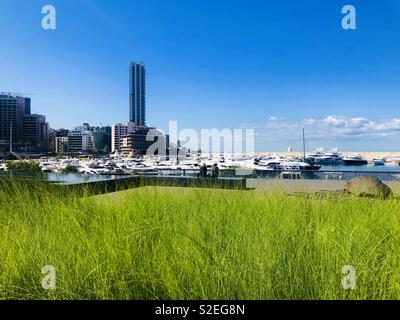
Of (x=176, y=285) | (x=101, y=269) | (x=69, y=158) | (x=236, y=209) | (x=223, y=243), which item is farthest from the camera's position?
(x=69, y=158)

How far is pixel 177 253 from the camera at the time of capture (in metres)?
2.21

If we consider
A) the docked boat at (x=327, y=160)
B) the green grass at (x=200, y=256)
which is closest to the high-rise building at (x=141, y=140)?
the green grass at (x=200, y=256)

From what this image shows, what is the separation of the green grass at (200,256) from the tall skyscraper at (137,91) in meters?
4.51

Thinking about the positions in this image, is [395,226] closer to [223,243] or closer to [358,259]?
[358,259]

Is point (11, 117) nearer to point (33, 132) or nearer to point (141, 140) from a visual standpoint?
point (33, 132)

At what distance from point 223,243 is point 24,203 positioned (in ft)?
8.99

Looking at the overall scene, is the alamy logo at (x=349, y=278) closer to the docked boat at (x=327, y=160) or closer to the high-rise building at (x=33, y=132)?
the high-rise building at (x=33, y=132)

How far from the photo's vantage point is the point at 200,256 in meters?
2.10

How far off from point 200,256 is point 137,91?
19.3 feet

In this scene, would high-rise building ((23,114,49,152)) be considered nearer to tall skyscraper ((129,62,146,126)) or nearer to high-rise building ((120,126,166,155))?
high-rise building ((120,126,166,155))

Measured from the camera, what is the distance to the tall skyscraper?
276 inches

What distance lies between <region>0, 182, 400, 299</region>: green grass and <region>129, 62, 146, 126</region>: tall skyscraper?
14.8 ft

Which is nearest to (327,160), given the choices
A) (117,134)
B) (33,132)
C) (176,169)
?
(176,169)
